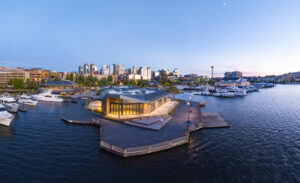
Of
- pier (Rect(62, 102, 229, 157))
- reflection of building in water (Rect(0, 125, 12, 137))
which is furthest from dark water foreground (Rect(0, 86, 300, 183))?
pier (Rect(62, 102, 229, 157))

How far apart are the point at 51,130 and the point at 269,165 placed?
40587 millimetres

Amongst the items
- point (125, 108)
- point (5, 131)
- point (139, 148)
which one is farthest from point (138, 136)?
point (5, 131)

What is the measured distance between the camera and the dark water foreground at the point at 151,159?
722 inches

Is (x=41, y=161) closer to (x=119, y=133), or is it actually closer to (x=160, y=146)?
(x=119, y=133)

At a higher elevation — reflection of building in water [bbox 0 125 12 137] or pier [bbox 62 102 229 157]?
pier [bbox 62 102 229 157]

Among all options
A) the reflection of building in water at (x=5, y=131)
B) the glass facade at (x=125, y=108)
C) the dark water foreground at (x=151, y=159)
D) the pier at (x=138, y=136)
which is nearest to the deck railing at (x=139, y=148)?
the pier at (x=138, y=136)

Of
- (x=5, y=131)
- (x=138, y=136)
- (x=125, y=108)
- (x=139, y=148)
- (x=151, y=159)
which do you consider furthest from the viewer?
(x=125, y=108)

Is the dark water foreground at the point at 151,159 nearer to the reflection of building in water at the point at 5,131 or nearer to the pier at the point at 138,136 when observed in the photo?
the reflection of building in water at the point at 5,131

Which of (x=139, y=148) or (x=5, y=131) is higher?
(x=139, y=148)

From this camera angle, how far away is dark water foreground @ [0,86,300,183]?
1833cm

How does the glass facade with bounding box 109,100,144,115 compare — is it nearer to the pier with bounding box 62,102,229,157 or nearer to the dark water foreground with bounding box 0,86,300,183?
the pier with bounding box 62,102,229,157

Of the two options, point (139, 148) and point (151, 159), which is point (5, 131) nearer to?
point (139, 148)

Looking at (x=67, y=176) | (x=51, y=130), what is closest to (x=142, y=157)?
(x=67, y=176)

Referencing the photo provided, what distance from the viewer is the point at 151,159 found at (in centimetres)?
2150
